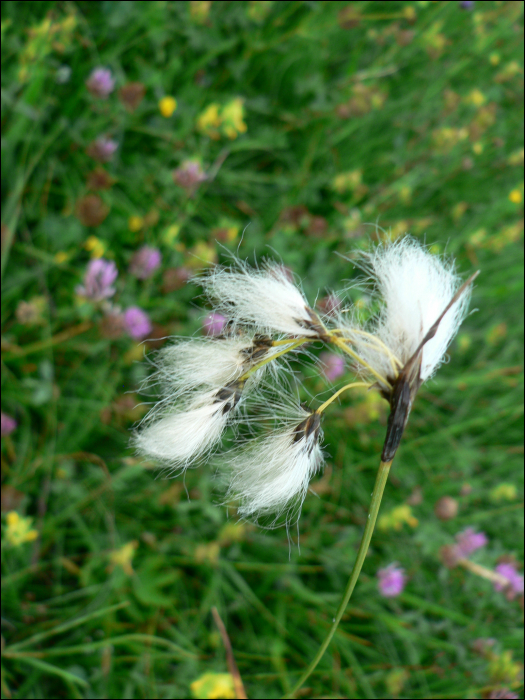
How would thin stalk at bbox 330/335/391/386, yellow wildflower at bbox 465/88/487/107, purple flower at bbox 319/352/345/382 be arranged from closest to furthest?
thin stalk at bbox 330/335/391/386
purple flower at bbox 319/352/345/382
yellow wildflower at bbox 465/88/487/107

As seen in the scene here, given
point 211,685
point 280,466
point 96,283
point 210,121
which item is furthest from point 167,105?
point 211,685

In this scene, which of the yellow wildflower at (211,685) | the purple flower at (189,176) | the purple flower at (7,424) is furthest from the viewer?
the purple flower at (189,176)

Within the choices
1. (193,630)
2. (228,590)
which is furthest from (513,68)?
(193,630)

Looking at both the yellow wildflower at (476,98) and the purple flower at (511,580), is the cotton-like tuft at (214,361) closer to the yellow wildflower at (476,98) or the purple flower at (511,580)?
the purple flower at (511,580)

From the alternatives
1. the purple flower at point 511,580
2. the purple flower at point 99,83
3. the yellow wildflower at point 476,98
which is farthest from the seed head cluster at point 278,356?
the yellow wildflower at point 476,98

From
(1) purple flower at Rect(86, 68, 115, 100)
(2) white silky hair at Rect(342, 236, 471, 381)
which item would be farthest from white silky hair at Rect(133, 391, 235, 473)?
(1) purple flower at Rect(86, 68, 115, 100)

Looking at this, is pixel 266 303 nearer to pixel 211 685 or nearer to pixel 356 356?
pixel 356 356

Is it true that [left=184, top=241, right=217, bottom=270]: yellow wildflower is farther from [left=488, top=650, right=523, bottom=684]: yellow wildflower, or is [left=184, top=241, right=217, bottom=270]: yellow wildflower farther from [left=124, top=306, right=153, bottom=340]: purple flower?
[left=488, top=650, right=523, bottom=684]: yellow wildflower
